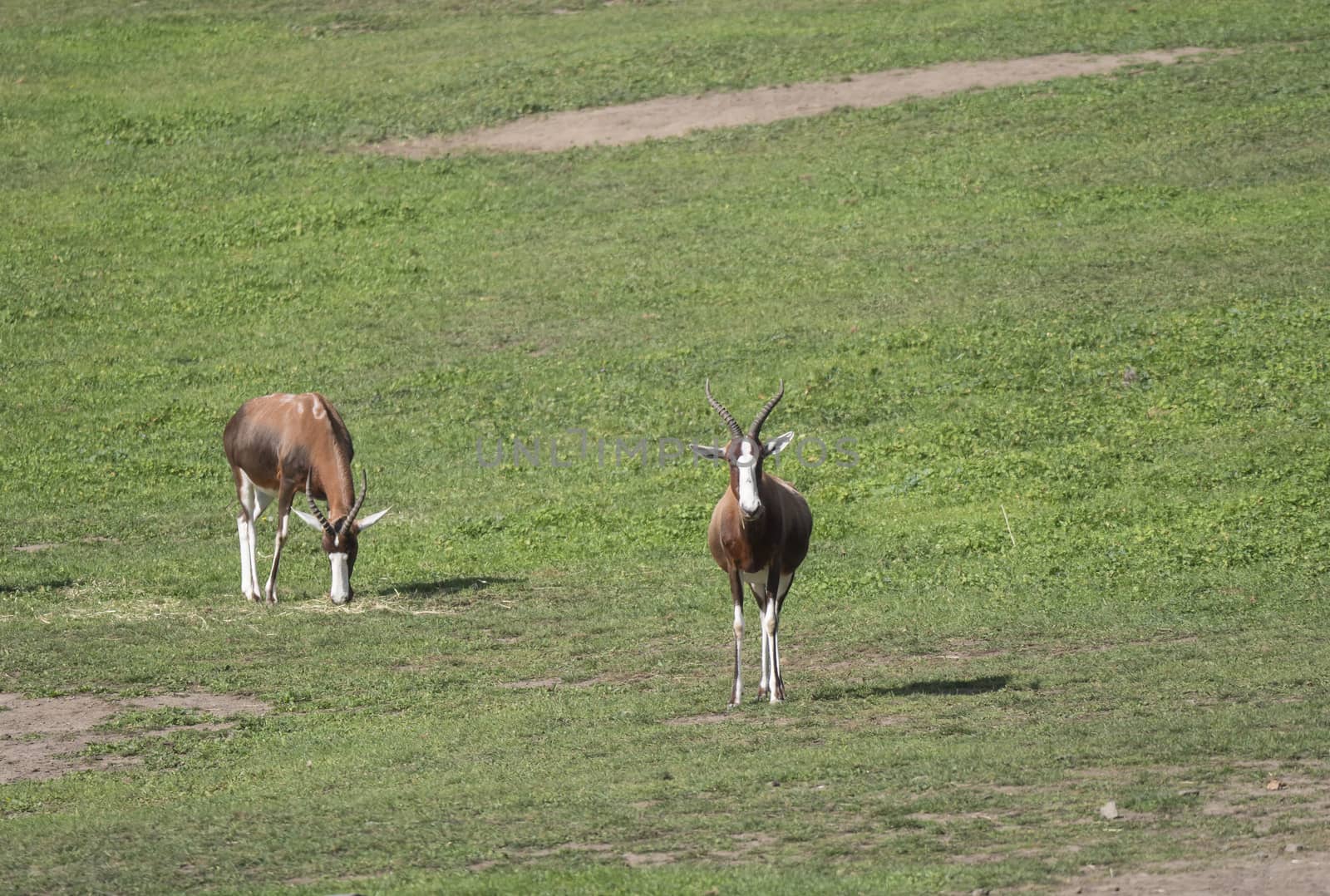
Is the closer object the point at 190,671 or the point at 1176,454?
the point at 190,671

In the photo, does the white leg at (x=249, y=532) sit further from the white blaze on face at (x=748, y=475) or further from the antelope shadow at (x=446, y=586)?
the white blaze on face at (x=748, y=475)

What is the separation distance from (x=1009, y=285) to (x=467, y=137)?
52.3 feet

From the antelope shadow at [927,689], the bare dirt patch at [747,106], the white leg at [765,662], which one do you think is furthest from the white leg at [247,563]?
the bare dirt patch at [747,106]

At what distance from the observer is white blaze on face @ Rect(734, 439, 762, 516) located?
13.8 metres

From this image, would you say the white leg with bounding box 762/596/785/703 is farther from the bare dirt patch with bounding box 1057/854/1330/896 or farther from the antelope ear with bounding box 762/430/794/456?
the bare dirt patch with bounding box 1057/854/1330/896

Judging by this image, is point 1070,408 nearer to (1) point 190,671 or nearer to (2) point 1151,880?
(1) point 190,671

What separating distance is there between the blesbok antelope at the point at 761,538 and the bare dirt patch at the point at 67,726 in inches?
173

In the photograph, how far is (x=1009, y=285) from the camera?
32.2 meters

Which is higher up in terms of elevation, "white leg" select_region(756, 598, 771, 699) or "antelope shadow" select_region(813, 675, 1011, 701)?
"white leg" select_region(756, 598, 771, 699)

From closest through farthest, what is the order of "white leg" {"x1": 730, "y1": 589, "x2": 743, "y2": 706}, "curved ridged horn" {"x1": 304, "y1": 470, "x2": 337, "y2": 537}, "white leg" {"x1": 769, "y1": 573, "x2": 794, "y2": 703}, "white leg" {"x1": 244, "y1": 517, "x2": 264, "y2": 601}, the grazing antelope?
"white leg" {"x1": 730, "y1": 589, "x2": 743, "y2": 706}, "white leg" {"x1": 769, "y1": 573, "x2": 794, "y2": 703}, "curved ridged horn" {"x1": 304, "y1": 470, "x2": 337, "y2": 537}, the grazing antelope, "white leg" {"x1": 244, "y1": 517, "x2": 264, "y2": 601}

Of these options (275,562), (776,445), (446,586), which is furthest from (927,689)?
(275,562)

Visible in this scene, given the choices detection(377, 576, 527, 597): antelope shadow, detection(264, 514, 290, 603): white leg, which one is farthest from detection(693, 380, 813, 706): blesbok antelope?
detection(264, 514, 290, 603): white leg

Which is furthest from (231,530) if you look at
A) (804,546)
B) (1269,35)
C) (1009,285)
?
(1269,35)

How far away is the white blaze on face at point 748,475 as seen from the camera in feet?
45.4
